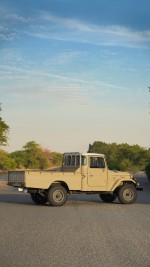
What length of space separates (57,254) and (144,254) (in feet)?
5.17

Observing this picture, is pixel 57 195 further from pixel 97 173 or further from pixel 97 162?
pixel 97 162

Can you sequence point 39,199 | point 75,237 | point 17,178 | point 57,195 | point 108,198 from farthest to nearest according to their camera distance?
point 108,198 → point 39,199 → point 17,178 → point 57,195 → point 75,237

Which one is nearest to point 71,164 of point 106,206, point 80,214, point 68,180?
point 68,180

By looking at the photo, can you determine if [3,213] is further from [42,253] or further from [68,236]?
[42,253]

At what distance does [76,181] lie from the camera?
21.3 m

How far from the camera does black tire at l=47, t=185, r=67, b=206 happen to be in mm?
20609

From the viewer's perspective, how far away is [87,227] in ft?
44.5

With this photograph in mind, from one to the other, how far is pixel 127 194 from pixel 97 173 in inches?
60.6

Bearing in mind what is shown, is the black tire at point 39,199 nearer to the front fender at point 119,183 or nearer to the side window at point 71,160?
the side window at point 71,160

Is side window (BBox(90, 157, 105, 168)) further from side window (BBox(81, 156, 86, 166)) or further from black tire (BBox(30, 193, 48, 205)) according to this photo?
black tire (BBox(30, 193, 48, 205))

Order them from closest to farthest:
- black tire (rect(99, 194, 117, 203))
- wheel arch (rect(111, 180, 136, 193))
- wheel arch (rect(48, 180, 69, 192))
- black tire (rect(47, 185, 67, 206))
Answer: black tire (rect(47, 185, 67, 206)) < wheel arch (rect(48, 180, 69, 192)) < wheel arch (rect(111, 180, 136, 193)) < black tire (rect(99, 194, 117, 203))

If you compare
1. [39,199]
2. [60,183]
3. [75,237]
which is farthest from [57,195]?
[75,237]

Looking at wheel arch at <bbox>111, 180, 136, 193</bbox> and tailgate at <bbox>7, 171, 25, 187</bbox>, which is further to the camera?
wheel arch at <bbox>111, 180, 136, 193</bbox>

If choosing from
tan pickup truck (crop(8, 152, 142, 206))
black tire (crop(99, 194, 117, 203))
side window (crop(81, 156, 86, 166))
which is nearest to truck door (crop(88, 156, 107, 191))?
tan pickup truck (crop(8, 152, 142, 206))
